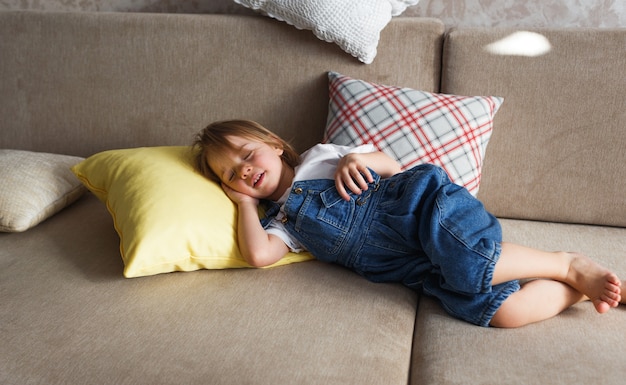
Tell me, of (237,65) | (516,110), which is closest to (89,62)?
(237,65)

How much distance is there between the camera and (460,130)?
1.64m

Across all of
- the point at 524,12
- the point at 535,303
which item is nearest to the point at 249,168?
the point at 535,303

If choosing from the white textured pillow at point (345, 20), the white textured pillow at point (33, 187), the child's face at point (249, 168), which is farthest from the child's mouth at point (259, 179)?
the white textured pillow at point (33, 187)

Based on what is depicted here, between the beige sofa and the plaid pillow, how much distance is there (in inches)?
3.6

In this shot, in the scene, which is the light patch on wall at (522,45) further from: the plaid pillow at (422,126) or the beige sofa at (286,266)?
the plaid pillow at (422,126)

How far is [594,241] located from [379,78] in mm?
711

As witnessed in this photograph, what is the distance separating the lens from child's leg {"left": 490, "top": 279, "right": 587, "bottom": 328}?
1.24m

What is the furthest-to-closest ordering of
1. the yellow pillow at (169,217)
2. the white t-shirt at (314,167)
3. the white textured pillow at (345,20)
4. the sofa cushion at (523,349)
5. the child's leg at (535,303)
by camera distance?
the white textured pillow at (345,20)
the white t-shirt at (314,167)
the yellow pillow at (169,217)
the child's leg at (535,303)
the sofa cushion at (523,349)

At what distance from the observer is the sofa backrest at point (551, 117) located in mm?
1630

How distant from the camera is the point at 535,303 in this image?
4.15 feet

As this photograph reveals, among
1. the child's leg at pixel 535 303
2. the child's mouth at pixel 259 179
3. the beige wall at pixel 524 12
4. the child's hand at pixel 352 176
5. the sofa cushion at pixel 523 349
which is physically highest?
the beige wall at pixel 524 12

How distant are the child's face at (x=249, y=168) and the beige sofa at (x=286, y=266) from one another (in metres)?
0.21

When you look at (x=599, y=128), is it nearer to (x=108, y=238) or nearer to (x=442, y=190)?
(x=442, y=190)

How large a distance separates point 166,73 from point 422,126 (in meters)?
0.79
